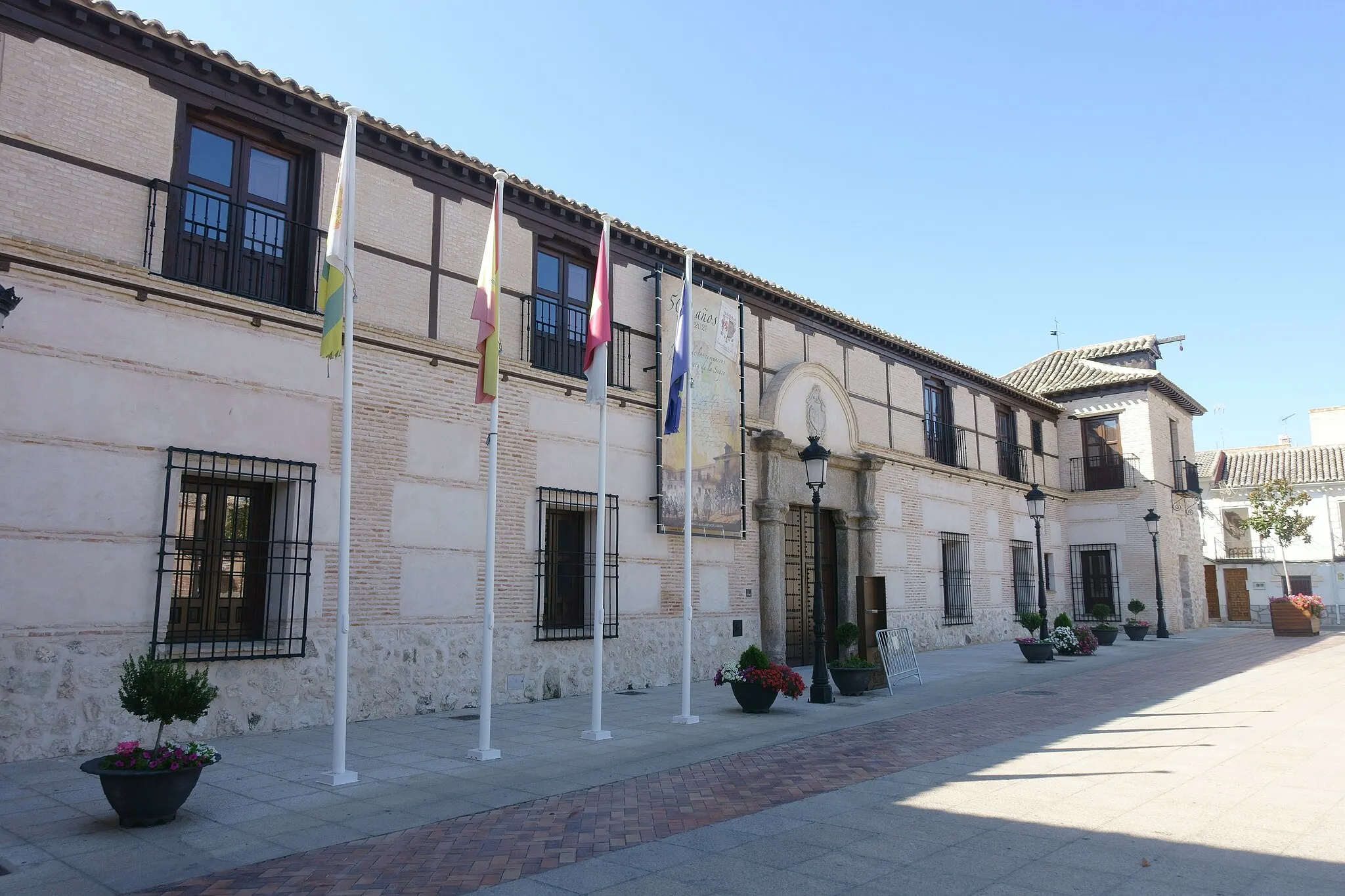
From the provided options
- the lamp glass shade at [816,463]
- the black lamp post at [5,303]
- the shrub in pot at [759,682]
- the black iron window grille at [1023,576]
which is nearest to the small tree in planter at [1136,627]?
the black iron window grille at [1023,576]

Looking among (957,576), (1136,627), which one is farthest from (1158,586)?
(957,576)

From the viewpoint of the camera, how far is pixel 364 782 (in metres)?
6.53

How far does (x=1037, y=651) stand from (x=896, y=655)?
4577 millimetres

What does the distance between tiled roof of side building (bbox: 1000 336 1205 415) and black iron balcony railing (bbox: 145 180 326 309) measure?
2103cm

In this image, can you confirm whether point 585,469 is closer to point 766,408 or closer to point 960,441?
point 766,408

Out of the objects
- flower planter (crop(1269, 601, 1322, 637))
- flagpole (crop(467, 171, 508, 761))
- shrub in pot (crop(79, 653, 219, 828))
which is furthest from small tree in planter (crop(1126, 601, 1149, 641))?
shrub in pot (crop(79, 653, 219, 828))

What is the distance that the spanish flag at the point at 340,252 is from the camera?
696 cm

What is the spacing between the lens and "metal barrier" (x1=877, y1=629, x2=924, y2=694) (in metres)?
12.4

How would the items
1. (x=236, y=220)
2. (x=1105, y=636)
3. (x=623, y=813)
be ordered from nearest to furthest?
(x=623, y=813) < (x=236, y=220) < (x=1105, y=636)

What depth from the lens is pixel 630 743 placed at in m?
8.16

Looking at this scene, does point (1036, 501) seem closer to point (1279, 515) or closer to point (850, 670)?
point (850, 670)

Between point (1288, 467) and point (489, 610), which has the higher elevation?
point (1288, 467)

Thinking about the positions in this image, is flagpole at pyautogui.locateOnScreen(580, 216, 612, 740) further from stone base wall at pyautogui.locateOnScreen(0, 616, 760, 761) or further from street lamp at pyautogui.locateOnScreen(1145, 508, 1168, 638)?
street lamp at pyautogui.locateOnScreen(1145, 508, 1168, 638)

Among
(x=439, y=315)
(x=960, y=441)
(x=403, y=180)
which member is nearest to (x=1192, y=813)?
(x=439, y=315)
